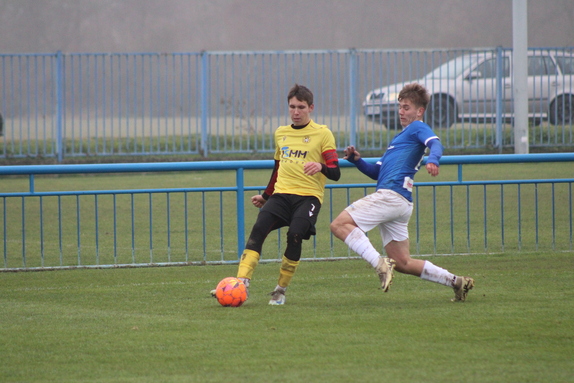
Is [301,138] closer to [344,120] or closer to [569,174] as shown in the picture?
[569,174]

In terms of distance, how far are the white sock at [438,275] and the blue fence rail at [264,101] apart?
36.5 feet

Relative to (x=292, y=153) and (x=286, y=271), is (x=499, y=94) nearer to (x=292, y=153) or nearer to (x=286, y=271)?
(x=292, y=153)

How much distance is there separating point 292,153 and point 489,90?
12222 mm

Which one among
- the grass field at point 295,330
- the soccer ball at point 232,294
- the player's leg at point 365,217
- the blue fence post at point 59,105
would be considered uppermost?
A: the blue fence post at point 59,105

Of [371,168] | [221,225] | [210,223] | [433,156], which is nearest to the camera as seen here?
[433,156]

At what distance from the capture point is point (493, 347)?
16.3ft

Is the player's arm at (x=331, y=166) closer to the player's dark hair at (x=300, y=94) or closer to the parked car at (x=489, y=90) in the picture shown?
the player's dark hair at (x=300, y=94)

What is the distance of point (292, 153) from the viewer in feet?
21.4

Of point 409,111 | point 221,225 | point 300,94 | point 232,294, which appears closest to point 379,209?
point 409,111

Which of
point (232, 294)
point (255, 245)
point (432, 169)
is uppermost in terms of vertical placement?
point (432, 169)

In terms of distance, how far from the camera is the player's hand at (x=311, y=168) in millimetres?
6137

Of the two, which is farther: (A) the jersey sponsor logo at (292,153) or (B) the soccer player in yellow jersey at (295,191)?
(A) the jersey sponsor logo at (292,153)

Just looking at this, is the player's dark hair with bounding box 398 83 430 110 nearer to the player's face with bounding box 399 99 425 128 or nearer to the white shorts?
the player's face with bounding box 399 99 425 128

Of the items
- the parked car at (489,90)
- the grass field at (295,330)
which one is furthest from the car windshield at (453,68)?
the grass field at (295,330)
